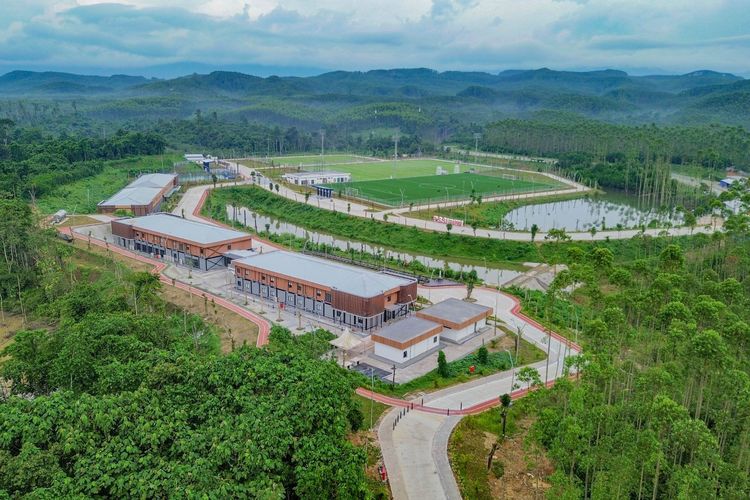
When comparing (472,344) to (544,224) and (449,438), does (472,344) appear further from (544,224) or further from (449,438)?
(544,224)

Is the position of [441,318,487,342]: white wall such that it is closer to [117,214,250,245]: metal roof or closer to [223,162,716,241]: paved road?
[117,214,250,245]: metal roof

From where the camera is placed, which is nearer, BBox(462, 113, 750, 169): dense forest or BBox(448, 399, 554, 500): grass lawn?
BBox(448, 399, 554, 500): grass lawn

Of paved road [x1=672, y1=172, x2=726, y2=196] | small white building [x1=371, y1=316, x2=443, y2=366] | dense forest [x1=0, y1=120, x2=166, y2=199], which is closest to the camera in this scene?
small white building [x1=371, y1=316, x2=443, y2=366]

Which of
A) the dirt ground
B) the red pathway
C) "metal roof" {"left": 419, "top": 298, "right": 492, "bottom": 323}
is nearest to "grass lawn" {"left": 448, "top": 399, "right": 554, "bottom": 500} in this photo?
the dirt ground

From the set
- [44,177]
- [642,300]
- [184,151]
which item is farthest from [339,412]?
[184,151]

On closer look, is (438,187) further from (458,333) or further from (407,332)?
(407,332)

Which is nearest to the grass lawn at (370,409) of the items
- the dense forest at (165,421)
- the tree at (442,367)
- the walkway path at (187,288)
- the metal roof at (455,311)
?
the dense forest at (165,421)
